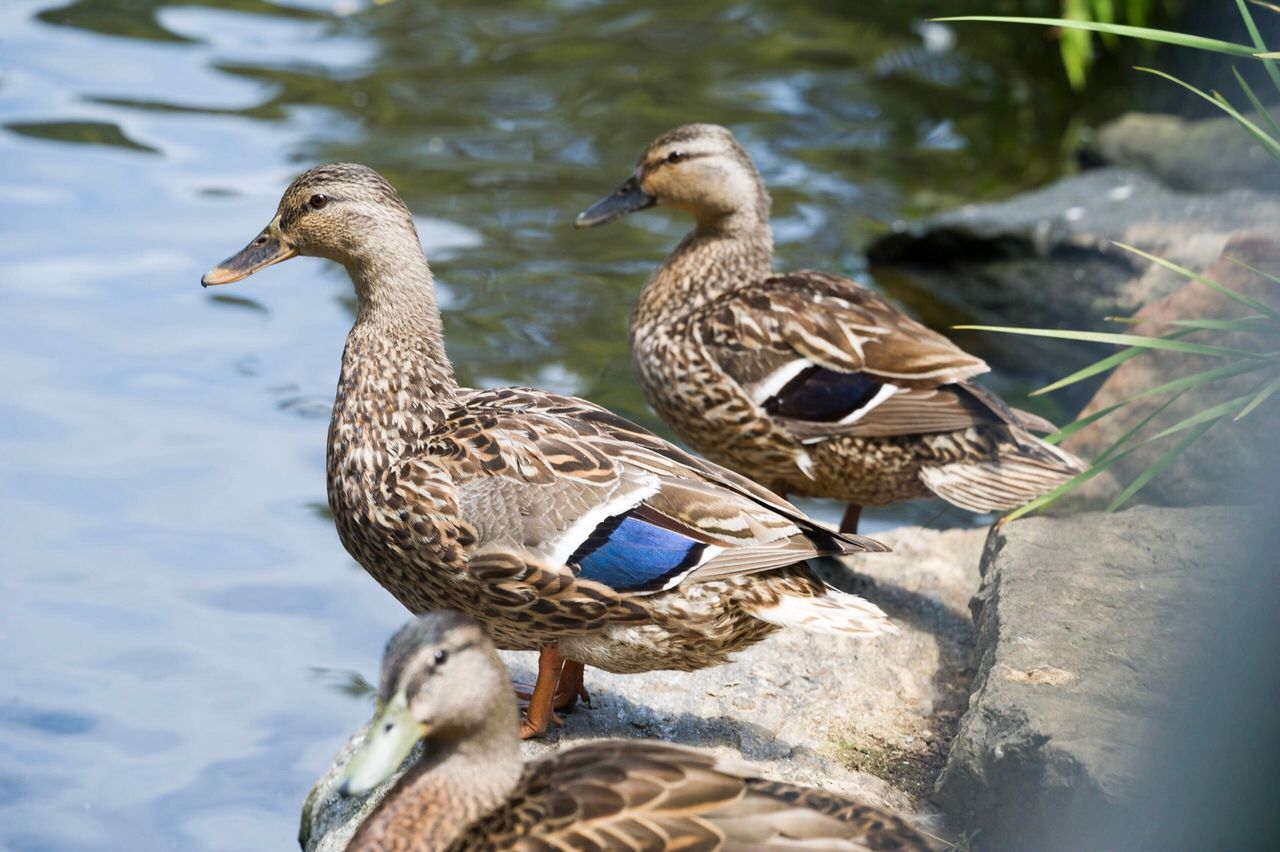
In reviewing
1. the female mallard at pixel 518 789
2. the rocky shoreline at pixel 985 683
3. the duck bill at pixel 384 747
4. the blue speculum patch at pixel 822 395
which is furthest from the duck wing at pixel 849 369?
the duck bill at pixel 384 747

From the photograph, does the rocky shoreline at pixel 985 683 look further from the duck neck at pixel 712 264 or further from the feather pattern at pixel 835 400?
the duck neck at pixel 712 264

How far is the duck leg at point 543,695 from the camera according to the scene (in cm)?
388

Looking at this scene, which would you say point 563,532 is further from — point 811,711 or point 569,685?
point 811,711

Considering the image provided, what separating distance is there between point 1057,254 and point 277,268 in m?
3.78

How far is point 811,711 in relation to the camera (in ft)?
13.5

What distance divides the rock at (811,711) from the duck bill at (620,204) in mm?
1993

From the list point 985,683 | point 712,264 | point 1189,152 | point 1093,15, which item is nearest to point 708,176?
point 712,264

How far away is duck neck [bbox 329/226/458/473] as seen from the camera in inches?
Answer: 158

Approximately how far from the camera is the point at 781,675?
432cm

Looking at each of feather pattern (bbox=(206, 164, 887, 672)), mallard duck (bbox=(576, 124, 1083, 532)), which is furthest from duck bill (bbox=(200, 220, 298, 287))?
mallard duck (bbox=(576, 124, 1083, 532))

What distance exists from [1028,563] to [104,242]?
5.10 meters

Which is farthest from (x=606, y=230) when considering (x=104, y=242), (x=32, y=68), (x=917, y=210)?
(x=32, y=68)

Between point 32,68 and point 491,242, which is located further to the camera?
point 32,68

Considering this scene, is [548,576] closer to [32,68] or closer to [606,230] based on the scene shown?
[606,230]
